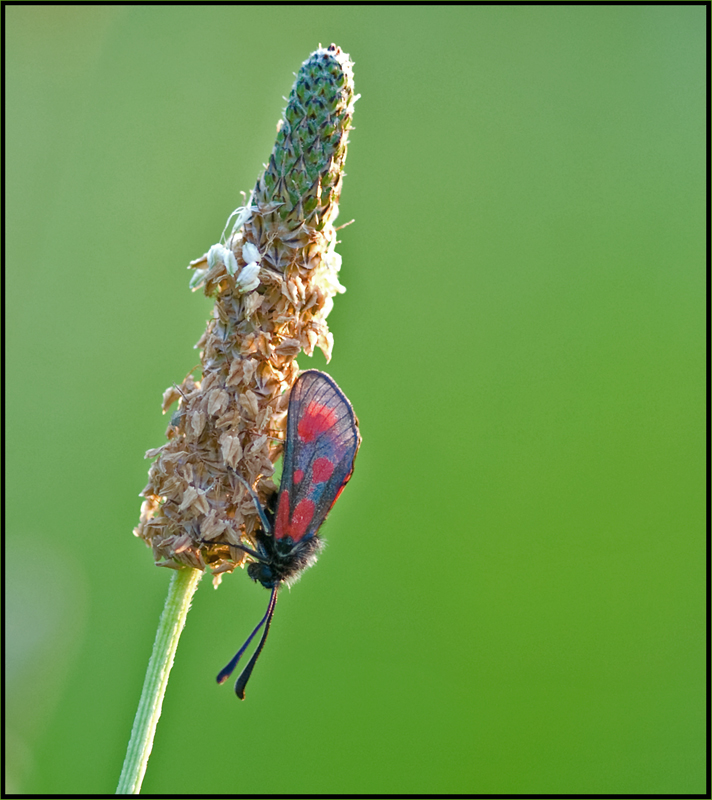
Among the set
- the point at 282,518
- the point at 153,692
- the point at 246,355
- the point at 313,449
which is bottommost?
the point at 153,692

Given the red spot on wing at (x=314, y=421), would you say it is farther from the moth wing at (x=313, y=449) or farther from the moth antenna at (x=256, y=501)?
the moth antenna at (x=256, y=501)

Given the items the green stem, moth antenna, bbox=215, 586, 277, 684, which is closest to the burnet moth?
moth antenna, bbox=215, 586, 277, 684

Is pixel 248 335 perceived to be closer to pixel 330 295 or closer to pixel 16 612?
pixel 330 295

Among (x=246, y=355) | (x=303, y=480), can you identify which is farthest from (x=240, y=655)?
→ (x=246, y=355)

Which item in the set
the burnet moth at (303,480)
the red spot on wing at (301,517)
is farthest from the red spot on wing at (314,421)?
the red spot on wing at (301,517)

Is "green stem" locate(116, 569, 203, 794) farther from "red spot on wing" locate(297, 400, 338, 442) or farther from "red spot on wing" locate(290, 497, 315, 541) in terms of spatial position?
"red spot on wing" locate(297, 400, 338, 442)

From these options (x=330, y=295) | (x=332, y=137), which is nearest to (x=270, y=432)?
(x=330, y=295)

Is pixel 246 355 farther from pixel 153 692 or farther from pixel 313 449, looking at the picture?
pixel 153 692

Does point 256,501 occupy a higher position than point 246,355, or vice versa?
point 246,355
